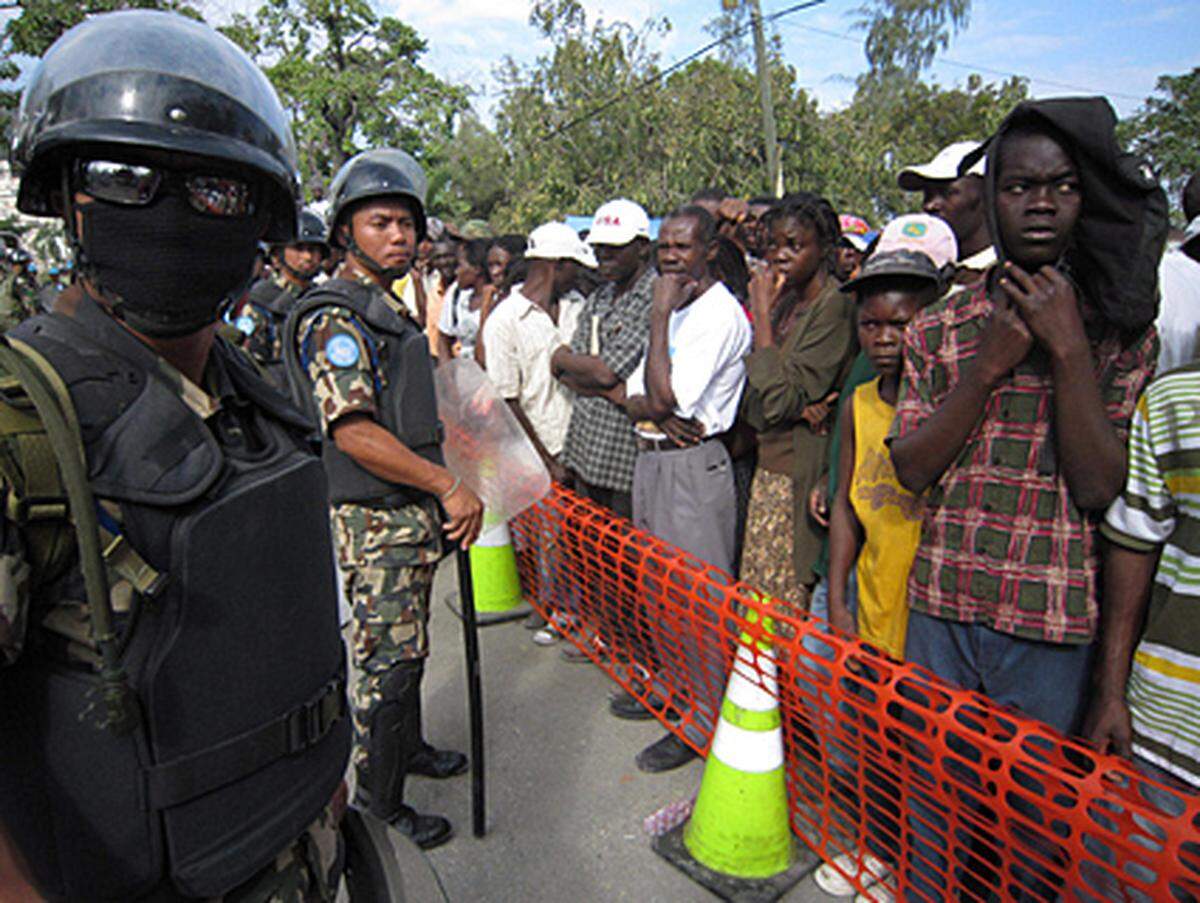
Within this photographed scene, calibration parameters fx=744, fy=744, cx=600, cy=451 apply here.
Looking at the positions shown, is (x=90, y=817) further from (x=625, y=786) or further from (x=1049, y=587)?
(x=625, y=786)

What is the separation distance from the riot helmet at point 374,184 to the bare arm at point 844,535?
5.57ft

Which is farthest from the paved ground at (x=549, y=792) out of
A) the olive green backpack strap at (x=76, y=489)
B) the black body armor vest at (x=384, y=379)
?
the olive green backpack strap at (x=76, y=489)

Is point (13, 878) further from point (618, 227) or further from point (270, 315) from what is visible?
point (270, 315)

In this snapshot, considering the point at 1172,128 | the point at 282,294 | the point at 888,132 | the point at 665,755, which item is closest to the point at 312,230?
the point at 282,294

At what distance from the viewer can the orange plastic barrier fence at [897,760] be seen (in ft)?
4.92

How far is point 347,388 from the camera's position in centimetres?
231

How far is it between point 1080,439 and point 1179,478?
0.20 metres

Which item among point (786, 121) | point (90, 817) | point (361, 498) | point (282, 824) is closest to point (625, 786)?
point (361, 498)

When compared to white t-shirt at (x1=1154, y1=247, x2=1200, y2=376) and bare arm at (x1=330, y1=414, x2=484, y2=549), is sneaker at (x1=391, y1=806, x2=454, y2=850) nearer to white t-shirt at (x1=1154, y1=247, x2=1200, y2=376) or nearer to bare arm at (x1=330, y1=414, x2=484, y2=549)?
bare arm at (x1=330, y1=414, x2=484, y2=549)

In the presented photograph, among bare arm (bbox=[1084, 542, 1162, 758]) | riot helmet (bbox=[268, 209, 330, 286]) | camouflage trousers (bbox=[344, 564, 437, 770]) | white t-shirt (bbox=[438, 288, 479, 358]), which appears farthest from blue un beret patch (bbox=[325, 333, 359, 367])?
white t-shirt (bbox=[438, 288, 479, 358])

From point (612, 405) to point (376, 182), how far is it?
61.3 inches

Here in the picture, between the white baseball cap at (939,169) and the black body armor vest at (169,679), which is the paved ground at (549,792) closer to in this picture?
the black body armor vest at (169,679)

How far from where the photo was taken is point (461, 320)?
22.7ft

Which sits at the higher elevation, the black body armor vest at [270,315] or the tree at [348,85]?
the tree at [348,85]
